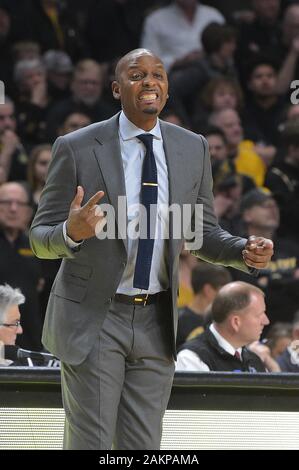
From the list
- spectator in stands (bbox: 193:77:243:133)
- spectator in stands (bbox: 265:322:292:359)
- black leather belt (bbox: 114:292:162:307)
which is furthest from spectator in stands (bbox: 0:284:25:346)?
→ spectator in stands (bbox: 193:77:243:133)

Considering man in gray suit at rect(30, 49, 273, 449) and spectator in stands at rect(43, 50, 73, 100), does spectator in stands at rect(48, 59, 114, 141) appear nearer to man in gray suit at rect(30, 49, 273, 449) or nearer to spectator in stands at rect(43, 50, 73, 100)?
spectator in stands at rect(43, 50, 73, 100)

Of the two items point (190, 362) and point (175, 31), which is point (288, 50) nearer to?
point (175, 31)

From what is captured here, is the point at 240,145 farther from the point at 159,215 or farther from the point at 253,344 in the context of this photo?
the point at 159,215

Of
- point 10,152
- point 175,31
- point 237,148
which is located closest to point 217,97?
Result: point 237,148

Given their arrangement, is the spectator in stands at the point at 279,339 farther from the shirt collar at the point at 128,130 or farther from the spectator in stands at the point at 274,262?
the shirt collar at the point at 128,130

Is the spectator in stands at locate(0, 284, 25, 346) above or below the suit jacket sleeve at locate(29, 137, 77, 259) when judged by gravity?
below

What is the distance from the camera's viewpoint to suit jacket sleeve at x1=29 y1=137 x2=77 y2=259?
315 centimetres

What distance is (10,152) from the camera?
7418mm

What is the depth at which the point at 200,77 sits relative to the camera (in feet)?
27.8

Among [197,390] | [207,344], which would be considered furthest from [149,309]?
[207,344]

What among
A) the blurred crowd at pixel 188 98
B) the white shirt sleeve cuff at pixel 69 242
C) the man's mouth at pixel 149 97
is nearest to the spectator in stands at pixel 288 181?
the blurred crowd at pixel 188 98

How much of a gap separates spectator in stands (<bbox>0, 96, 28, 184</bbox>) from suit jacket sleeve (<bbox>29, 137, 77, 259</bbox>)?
4.07m

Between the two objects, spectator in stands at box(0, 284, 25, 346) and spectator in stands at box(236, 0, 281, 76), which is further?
spectator in stands at box(236, 0, 281, 76)
